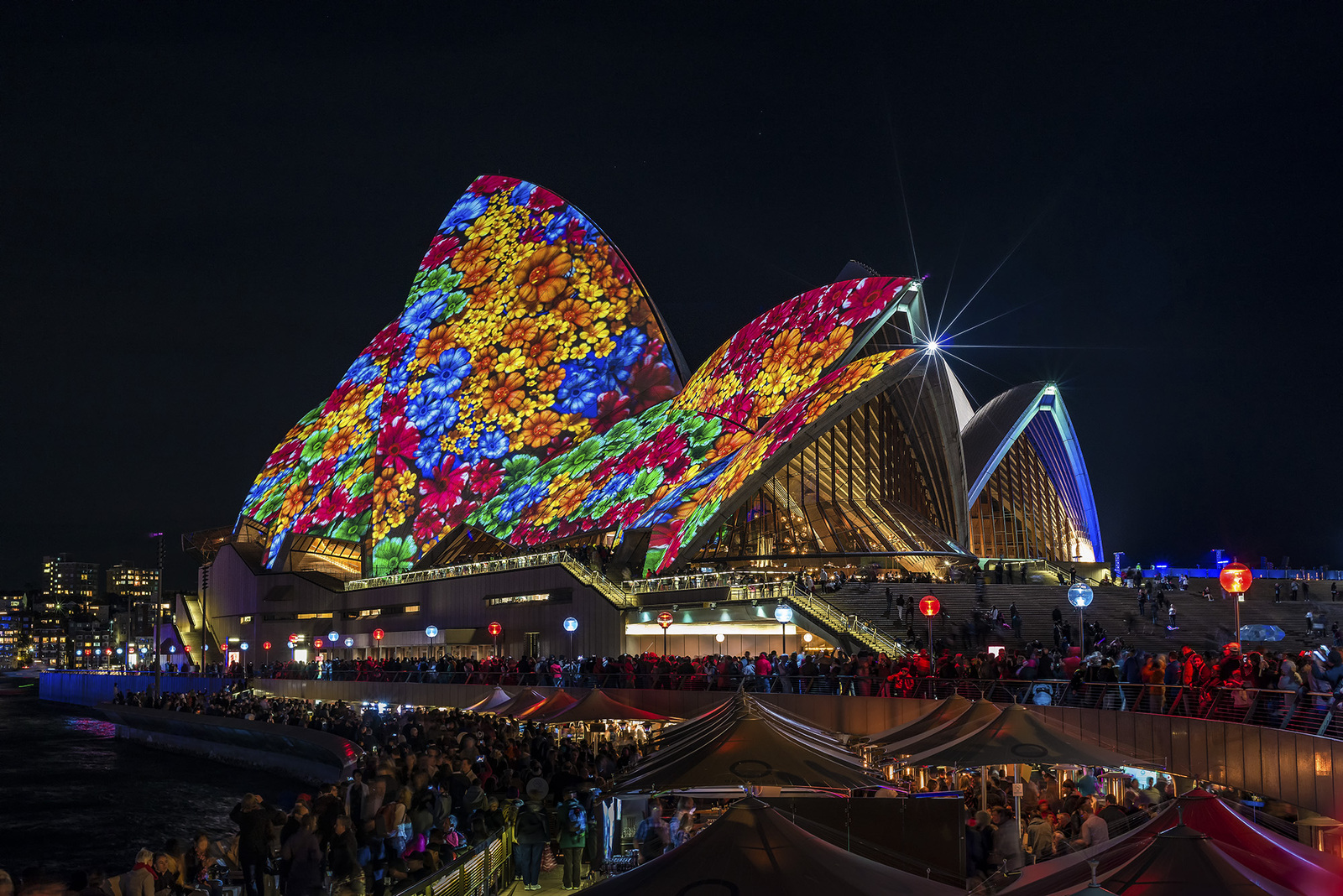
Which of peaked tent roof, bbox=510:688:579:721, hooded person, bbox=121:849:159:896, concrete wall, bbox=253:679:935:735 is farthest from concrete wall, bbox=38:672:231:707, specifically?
hooded person, bbox=121:849:159:896

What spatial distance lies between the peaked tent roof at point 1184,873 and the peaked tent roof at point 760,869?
0.75 meters

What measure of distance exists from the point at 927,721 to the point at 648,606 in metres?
18.8

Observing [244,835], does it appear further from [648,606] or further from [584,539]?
[584,539]

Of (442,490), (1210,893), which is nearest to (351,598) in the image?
(442,490)

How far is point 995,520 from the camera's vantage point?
4950cm

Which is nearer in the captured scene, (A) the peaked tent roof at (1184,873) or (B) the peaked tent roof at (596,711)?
(A) the peaked tent roof at (1184,873)

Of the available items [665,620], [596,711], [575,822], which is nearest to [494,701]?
[665,620]

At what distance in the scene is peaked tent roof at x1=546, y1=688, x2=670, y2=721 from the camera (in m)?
18.6

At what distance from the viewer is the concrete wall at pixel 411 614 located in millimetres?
35062

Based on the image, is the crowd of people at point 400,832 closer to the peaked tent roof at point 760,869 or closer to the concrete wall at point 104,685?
the peaked tent roof at point 760,869

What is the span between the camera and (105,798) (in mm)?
29734

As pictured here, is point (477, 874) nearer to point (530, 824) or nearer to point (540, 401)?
point (530, 824)

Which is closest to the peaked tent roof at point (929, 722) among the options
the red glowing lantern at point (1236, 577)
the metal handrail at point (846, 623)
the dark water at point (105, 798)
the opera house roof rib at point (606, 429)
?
the red glowing lantern at point (1236, 577)

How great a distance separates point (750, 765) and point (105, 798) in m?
25.4
